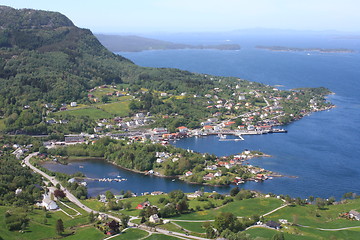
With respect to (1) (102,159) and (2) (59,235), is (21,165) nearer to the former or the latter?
(1) (102,159)

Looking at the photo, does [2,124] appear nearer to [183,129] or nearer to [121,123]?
[121,123]

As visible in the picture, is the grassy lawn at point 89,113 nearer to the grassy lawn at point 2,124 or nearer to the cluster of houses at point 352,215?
the grassy lawn at point 2,124

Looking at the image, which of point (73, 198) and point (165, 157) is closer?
point (73, 198)

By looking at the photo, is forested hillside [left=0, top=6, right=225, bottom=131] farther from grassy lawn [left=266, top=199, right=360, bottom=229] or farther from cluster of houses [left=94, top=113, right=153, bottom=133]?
grassy lawn [left=266, top=199, right=360, bottom=229]

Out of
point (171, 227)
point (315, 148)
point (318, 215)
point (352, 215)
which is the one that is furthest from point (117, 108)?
point (352, 215)

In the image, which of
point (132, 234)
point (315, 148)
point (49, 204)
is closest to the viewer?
point (132, 234)

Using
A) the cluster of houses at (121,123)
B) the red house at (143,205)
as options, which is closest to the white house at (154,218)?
the red house at (143,205)

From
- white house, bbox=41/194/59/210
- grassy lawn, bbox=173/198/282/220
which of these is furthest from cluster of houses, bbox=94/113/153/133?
grassy lawn, bbox=173/198/282/220
